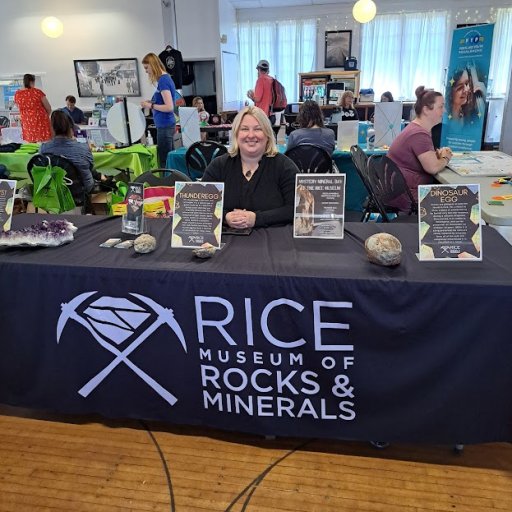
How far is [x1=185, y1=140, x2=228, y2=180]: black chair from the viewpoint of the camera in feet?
11.7

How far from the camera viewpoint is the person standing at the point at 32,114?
5070 millimetres

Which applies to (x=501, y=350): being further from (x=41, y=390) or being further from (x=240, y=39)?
Answer: (x=240, y=39)

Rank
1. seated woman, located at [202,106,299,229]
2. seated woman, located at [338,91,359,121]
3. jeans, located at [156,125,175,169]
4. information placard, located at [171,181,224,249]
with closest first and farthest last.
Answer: information placard, located at [171,181,224,249] < seated woman, located at [202,106,299,229] < jeans, located at [156,125,175,169] < seated woman, located at [338,91,359,121]

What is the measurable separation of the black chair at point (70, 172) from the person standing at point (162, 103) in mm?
1065

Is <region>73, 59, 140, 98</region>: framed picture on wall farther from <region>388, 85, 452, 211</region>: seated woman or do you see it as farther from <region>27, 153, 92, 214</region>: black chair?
<region>388, 85, 452, 211</region>: seated woman

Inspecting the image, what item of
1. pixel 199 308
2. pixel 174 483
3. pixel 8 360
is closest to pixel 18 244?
pixel 8 360

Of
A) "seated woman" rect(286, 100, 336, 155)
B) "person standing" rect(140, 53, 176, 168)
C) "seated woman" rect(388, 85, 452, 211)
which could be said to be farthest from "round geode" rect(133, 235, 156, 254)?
"person standing" rect(140, 53, 176, 168)

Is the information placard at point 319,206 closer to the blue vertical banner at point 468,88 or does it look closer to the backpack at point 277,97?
the blue vertical banner at point 468,88

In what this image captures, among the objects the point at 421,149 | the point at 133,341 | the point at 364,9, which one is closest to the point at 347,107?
the point at 364,9

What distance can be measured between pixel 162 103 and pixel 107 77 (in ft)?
15.2

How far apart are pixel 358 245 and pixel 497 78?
8.39m

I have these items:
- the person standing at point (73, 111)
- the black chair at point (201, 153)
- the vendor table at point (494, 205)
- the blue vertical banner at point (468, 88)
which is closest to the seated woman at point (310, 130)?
the black chair at point (201, 153)

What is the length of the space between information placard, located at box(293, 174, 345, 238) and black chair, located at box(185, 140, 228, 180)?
206cm

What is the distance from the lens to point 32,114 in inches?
201
